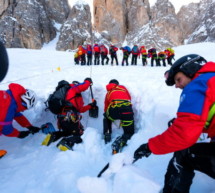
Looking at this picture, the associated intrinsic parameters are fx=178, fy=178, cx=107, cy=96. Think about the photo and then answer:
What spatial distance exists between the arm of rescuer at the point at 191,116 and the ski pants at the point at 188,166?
36cm

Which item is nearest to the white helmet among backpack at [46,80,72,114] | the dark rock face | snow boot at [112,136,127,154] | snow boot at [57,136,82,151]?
backpack at [46,80,72,114]

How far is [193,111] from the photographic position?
114cm

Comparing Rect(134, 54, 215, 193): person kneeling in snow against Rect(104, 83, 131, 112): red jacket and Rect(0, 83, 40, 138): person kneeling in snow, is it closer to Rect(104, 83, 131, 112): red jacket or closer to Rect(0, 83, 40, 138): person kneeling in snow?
Rect(104, 83, 131, 112): red jacket

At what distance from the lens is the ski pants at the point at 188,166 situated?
1.43 metres

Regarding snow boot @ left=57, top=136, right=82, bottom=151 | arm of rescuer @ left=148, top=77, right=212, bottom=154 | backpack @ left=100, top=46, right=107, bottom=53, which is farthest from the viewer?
backpack @ left=100, top=46, right=107, bottom=53

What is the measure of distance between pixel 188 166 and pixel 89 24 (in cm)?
4942

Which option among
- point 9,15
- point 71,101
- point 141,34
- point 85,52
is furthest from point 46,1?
point 71,101

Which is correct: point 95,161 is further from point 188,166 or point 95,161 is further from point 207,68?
point 207,68

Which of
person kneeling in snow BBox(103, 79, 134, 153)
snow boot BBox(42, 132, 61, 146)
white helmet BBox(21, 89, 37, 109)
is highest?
white helmet BBox(21, 89, 37, 109)

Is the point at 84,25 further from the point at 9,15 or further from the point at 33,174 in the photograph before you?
the point at 33,174

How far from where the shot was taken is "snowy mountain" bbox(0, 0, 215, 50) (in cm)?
4231

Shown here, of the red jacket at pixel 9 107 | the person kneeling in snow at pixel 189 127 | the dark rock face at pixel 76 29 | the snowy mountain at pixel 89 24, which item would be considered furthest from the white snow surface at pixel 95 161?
the dark rock face at pixel 76 29

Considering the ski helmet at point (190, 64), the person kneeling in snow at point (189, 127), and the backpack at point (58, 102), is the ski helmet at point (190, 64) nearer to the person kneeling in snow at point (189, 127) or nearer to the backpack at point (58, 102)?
the person kneeling in snow at point (189, 127)

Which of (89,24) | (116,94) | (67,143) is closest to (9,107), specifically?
(67,143)
